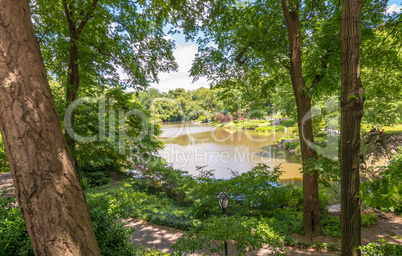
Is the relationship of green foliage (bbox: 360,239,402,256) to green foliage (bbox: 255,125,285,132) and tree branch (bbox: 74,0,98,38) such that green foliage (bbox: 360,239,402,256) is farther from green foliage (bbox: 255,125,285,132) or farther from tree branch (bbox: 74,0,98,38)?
green foliage (bbox: 255,125,285,132)

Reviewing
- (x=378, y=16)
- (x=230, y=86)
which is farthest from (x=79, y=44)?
(x=378, y=16)

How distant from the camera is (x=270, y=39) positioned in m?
4.91

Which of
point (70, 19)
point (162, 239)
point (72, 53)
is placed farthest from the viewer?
point (72, 53)

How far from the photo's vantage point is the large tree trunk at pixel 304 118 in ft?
15.2

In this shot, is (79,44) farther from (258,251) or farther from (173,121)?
(173,121)

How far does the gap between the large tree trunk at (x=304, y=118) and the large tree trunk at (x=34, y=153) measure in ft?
15.4

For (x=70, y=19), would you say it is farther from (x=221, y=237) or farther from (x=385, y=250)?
(x=385, y=250)

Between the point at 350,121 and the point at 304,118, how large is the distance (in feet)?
8.18

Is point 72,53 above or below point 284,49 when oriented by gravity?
above

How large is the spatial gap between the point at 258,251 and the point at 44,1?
8503 mm

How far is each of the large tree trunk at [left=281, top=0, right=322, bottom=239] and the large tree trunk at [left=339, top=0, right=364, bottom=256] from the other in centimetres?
215

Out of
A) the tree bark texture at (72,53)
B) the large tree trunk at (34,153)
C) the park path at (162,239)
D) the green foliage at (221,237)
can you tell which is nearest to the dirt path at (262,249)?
the park path at (162,239)

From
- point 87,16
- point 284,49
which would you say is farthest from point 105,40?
point 284,49

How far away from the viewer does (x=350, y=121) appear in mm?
2471
